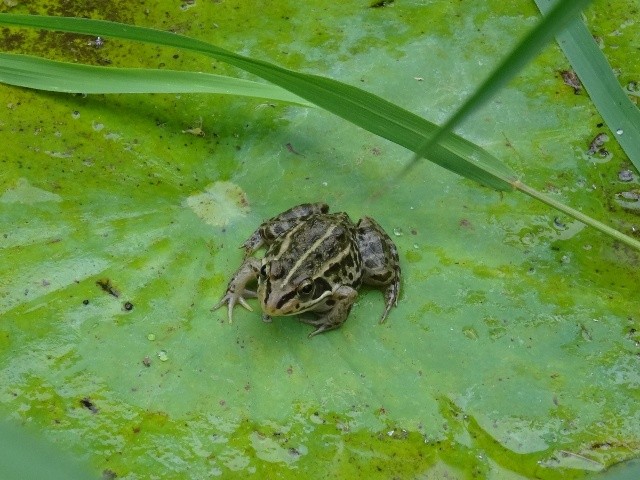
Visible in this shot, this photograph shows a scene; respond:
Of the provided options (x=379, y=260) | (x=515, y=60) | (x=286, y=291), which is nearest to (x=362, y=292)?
(x=379, y=260)

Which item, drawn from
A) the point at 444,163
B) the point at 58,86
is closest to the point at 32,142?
the point at 58,86

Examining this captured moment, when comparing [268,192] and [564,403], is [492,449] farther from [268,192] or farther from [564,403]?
[268,192]

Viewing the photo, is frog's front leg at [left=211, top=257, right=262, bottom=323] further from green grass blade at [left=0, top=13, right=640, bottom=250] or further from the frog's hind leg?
green grass blade at [left=0, top=13, right=640, bottom=250]

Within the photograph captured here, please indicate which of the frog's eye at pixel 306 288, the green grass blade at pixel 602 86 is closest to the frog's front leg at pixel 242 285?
the frog's eye at pixel 306 288

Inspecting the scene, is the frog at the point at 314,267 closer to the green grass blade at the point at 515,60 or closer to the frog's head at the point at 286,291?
the frog's head at the point at 286,291

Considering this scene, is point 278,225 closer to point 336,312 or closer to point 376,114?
point 336,312

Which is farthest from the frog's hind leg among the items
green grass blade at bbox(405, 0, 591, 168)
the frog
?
green grass blade at bbox(405, 0, 591, 168)
